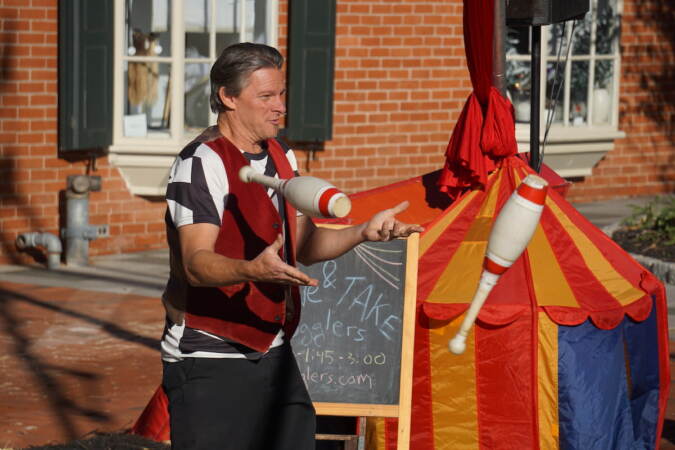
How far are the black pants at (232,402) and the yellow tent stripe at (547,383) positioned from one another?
5.47ft

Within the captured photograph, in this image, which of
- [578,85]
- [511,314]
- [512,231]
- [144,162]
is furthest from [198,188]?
[578,85]

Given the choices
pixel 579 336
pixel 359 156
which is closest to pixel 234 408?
pixel 579 336

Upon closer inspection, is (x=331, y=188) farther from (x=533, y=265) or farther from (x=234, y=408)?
(x=533, y=265)

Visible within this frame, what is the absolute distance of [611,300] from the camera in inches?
212

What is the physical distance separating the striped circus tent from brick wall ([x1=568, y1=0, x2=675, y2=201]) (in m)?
8.52

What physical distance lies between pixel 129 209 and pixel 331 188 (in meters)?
8.09

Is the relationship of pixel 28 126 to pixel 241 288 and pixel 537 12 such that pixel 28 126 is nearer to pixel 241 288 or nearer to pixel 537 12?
pixel 537 12

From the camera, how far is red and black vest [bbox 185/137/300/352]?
3676 millimetres

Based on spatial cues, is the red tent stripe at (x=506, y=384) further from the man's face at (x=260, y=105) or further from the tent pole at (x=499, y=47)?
the man's face at (x=260, y=105)

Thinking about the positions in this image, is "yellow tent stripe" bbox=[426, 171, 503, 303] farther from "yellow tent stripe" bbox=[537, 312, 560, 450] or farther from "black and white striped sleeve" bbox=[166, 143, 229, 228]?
"black and white striped sleeve" bbox=[166, 143, 229, 228]

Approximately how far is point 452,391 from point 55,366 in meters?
3.22

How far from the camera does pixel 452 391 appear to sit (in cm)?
535

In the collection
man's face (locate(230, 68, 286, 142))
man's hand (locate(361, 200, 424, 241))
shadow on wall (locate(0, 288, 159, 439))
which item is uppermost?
man's face (locate(230, 68, 286, 142))

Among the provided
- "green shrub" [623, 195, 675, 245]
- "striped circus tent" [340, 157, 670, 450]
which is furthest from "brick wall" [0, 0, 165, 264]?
"striped circus tent" [340, 157, 670, 450]
